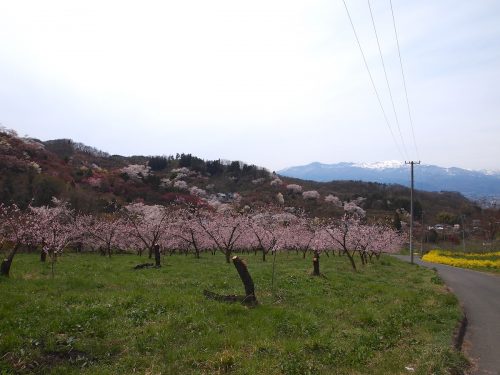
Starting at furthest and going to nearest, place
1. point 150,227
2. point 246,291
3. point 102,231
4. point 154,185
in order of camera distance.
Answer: point 154,185
point 102,231
point 150,227
point 246,291

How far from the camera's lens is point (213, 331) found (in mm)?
11336

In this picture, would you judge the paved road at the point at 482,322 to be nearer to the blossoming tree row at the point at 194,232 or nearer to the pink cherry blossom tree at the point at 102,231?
the blossoming tree row at the point at 194,232

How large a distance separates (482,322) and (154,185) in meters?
93.4

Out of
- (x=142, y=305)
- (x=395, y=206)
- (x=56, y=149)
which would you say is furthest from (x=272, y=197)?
(x=142, y=305)

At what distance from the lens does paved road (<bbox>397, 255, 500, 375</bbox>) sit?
1095 centimetres

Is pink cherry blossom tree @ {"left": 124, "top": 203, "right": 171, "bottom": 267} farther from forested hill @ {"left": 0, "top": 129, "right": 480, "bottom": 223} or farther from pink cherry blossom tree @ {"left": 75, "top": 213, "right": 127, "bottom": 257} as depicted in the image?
forested hill @ {"left": 0, "top": 129, "right": 480, "bottom": 223}

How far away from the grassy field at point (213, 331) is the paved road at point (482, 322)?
0.63 metres

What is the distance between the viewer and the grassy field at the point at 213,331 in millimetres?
9164

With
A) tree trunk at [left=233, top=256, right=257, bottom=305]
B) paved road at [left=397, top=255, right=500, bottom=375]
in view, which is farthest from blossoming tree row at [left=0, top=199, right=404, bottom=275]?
tree trunk at [left=233, top=256, right=257, bottom=305]

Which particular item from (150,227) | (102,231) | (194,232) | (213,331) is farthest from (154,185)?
(213,331)

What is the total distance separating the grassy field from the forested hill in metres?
41.2

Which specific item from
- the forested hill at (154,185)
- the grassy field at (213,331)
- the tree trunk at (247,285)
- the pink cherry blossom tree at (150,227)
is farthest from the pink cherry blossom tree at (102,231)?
the tree trunk at (247,285)

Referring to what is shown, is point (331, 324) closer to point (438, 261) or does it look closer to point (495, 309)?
point (495, 309)

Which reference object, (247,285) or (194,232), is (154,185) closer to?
(194,232)
